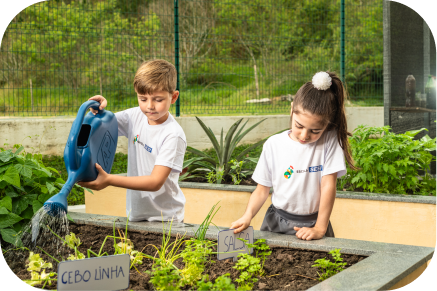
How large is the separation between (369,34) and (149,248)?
779 cm

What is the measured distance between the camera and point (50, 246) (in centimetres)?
208

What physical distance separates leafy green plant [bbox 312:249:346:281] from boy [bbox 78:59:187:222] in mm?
835

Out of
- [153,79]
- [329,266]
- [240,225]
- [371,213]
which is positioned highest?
[153,79]

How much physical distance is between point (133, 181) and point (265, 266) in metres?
0.71

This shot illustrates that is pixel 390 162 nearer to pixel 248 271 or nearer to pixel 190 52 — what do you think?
pixel 248 271

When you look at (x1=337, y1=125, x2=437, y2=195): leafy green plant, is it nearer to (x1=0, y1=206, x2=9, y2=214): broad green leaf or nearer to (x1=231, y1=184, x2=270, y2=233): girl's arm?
(x1=231, y1=184, x2=270, y2=233): girl's arm

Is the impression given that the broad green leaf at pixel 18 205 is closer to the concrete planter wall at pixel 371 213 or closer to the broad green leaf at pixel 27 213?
the broad green leaf at pixel 27 213

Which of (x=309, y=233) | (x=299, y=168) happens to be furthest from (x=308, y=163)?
(x=309, y=233)

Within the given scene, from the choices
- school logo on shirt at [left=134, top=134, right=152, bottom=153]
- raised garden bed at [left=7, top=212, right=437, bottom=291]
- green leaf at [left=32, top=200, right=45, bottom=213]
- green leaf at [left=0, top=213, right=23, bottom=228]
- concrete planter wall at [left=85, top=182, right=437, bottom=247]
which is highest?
school logo on shirt at [left=134, top=134, right=152, bottom=153]

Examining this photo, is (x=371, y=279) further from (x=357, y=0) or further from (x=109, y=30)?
(x=357, y=0)

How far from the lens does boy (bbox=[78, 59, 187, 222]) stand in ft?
6.48

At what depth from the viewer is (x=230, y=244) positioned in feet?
5.91

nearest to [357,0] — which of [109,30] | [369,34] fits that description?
[369,34]

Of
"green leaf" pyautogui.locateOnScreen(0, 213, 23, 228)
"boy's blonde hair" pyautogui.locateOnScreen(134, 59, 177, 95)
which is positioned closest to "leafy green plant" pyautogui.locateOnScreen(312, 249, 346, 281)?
"boy's blonde hair" pyautogui.locateOnScreen(134, 59, 177, 95)
